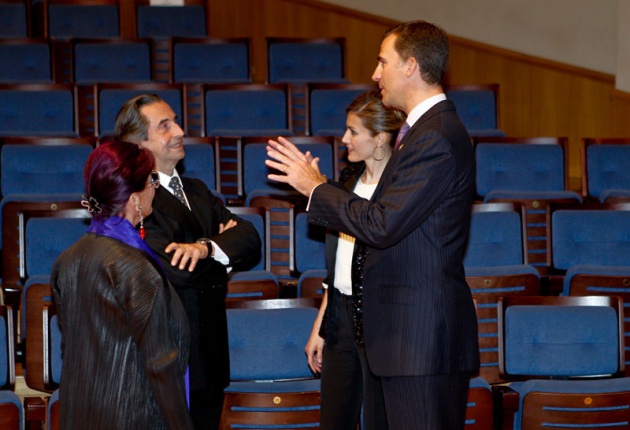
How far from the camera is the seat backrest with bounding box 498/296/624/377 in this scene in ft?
Answer: 7.22

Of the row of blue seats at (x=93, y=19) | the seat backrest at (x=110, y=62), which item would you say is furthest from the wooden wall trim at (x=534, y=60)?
the seat backrest at (x=110, y=62)

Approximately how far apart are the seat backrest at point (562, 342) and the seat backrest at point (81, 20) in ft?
11.7

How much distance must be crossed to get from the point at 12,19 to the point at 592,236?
373cm

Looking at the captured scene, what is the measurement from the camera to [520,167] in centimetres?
347

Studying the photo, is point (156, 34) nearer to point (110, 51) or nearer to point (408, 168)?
point (110, 51)

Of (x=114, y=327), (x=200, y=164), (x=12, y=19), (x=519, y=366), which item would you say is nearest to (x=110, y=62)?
(x=12, y=19)

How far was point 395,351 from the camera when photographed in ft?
4.54

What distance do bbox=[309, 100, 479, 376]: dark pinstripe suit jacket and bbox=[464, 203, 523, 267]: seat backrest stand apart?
4.72 ft

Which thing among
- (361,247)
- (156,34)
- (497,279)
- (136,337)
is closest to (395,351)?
(361,247)

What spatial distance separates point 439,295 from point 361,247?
11.0 inches

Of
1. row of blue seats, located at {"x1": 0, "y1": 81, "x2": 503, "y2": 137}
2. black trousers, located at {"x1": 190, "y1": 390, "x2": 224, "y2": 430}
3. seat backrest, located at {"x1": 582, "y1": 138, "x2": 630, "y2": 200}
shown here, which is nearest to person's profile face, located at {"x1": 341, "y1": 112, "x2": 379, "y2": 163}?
black trousers, located at {"x1": 190, "y1": 390, "x2": 224, "y2": 430}

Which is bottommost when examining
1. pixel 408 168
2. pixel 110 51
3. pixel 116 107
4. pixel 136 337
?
pixel 136 337

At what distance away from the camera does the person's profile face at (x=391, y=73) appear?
1414 mm

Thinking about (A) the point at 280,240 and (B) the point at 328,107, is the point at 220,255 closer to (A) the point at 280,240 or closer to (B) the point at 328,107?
(A) the point at 280,240
